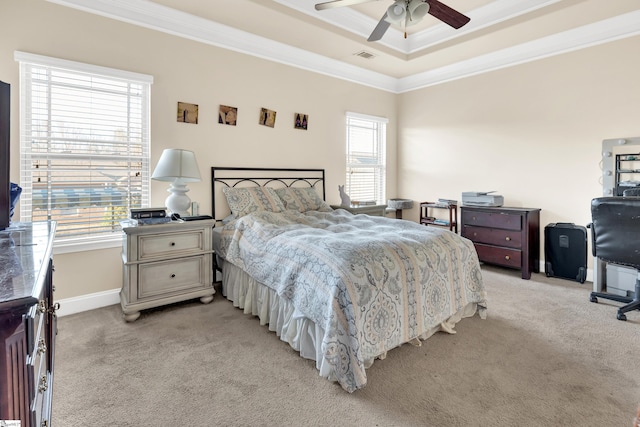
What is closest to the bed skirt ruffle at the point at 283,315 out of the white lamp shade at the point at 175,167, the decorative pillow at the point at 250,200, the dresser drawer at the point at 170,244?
the dresser drawer at the point at 170,244

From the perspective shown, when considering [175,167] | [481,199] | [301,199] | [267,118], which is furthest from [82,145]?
[481,199]

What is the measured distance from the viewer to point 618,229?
2547mm

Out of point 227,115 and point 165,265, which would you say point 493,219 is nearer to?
point 227,115

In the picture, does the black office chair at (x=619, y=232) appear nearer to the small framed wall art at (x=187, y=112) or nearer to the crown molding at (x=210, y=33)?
the crown molding at (x=210, y=33)

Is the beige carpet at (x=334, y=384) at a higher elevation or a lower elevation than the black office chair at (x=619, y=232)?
lower

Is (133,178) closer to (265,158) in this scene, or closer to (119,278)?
(119,278)

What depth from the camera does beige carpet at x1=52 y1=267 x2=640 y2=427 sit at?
1.59 metres

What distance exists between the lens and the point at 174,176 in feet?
9.27

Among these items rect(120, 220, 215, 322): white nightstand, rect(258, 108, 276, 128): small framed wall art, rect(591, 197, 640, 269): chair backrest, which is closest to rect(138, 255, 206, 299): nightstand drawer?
rect(120, 220, 215, 322): white nightstand

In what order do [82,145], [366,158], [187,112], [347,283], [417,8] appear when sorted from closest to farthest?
[347,283]
[417,8]
[82,145]
[187,112]
[366,158]

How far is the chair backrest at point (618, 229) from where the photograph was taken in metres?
2.46

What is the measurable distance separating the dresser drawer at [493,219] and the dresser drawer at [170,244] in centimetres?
317

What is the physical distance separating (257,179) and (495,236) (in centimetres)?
290

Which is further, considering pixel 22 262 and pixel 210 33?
pixel 210 33
